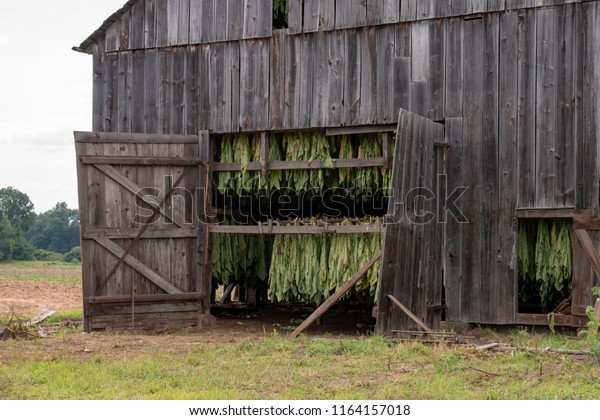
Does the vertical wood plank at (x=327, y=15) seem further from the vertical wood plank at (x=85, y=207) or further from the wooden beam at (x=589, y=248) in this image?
the wooden beam at (x=589, y=248)

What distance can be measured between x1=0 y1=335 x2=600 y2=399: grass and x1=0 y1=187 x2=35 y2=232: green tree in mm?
67996

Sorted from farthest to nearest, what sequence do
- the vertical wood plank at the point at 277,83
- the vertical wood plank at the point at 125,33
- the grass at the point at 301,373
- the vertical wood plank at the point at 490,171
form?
the vertical wood plank at the point at 125,33
the vertical wood plank at the point at 277,83
the vertical wood plank at the point at 490,171
the grass at the point at 301,373

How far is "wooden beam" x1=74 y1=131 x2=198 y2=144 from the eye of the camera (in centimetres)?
1483

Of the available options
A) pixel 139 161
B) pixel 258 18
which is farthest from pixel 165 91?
A: pixel 258 18

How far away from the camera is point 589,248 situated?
12922 mm

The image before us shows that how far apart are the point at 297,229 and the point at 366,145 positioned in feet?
6.51

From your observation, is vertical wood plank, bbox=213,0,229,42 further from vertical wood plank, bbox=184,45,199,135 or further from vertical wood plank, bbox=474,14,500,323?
vertical wood plank, bbox=474,14,500,323

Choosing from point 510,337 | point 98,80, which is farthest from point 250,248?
point 510,337

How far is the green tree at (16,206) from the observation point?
250 ft

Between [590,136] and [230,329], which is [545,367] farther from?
[230,329]

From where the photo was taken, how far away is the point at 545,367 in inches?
390

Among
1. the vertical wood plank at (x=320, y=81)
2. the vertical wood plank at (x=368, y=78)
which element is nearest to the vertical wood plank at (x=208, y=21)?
the vertical wood plank at (x=320, y=81)

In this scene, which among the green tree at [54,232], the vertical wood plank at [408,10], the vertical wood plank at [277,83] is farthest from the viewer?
the green tree at [54,232]

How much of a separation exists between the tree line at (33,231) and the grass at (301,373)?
161 feet
